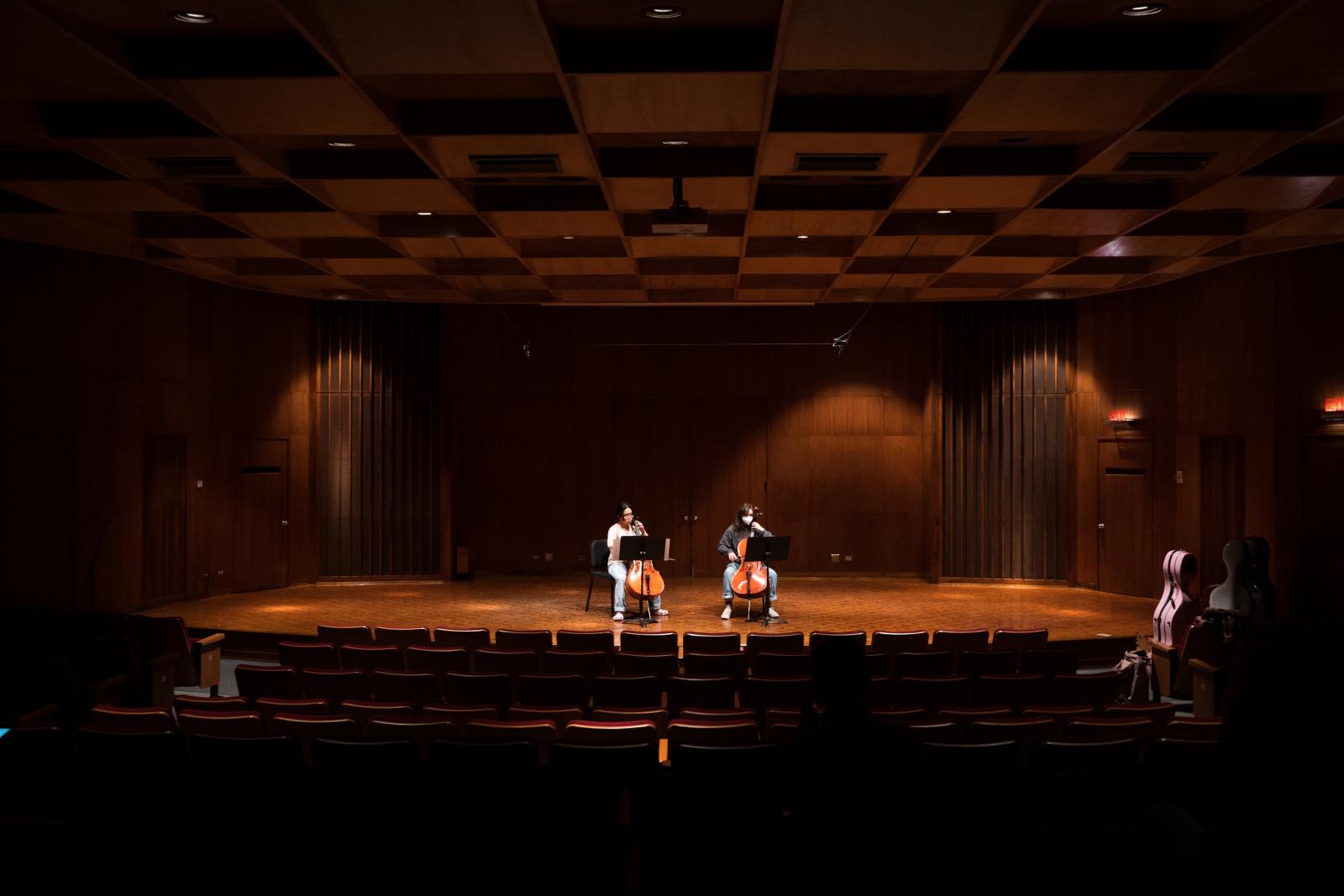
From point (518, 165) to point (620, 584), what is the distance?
504cm

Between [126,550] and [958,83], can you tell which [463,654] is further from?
[126,550]

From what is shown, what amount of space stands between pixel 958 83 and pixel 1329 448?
6.86 metres

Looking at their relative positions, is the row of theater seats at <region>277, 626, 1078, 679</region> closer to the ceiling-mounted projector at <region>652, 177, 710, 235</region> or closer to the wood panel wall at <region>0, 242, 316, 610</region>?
the ceiling-mounted projector at <region>652, 177, 710, 235</region>

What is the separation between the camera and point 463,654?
6332 millimetres

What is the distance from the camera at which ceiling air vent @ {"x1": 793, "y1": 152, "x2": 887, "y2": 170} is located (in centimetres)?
660

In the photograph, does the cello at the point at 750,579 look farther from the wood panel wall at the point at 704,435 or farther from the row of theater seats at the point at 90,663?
the row of theater seats at the point at 90,663

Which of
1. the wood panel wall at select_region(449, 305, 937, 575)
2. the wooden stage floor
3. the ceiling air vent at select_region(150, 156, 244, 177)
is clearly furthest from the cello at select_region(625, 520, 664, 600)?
the ceiling air vent at select_region(150, 156, 244, 177)

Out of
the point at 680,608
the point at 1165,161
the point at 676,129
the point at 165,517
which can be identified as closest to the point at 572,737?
the point at 676,129

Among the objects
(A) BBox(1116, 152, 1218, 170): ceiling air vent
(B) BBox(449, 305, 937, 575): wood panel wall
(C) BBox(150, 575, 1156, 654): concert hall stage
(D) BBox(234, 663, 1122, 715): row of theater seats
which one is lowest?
(C) BBox(150, 575, 1156, 654): concert hall stage

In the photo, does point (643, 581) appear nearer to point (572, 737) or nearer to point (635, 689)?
point (635, 689)

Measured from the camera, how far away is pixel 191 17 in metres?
4.75

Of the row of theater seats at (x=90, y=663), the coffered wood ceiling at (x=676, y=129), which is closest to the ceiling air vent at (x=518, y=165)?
the coffered wood ceiling at (x=676, y=129)

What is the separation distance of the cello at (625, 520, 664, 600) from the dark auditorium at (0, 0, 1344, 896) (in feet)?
0.20

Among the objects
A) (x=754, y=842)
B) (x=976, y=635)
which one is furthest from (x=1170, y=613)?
(x=754, y=842)
